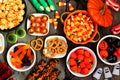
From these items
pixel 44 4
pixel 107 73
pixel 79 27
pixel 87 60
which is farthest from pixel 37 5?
pixel 107 73

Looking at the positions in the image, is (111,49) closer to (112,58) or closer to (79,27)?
(112,58)

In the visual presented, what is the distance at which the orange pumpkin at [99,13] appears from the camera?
1.61 metres

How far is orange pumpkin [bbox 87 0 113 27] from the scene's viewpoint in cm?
161

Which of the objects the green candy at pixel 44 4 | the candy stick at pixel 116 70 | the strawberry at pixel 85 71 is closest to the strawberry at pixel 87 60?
the strawberry at pixel 85 71

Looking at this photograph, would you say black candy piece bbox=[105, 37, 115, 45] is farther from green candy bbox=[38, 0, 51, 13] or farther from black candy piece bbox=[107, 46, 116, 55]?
green candy bbox=[38, 0, 51, 13]

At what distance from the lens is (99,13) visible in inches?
64.1

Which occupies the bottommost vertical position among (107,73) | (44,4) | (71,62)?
(107,73)

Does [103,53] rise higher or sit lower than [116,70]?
higher

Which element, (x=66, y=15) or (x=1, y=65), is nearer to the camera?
(x=1, y=65)

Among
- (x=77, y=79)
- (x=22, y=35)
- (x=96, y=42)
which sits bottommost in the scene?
(x=77, y=79)

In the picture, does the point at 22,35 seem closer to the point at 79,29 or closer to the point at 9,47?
the point at 9,47

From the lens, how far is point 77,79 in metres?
1.70

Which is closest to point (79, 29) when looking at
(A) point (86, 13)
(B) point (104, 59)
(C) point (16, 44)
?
(A) point (86, 13)

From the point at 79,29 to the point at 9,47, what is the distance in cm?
36
